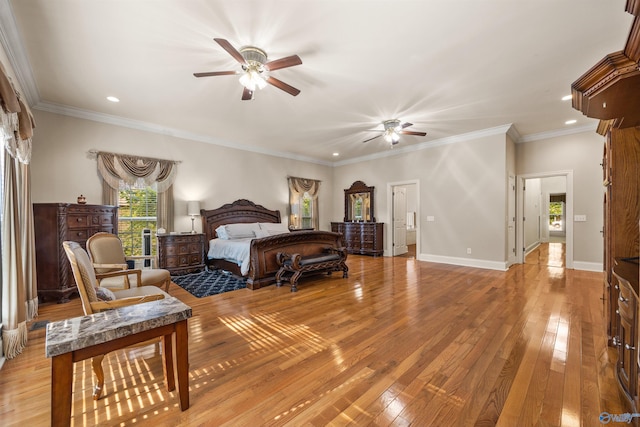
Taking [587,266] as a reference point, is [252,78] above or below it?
above

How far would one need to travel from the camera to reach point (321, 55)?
2846 millimetres

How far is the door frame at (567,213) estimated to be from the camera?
5.36 m

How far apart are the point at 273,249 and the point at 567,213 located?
239 inches

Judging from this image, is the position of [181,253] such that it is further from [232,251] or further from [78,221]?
[78,221]

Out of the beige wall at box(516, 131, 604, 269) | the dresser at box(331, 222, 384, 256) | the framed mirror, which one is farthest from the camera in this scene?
the framed mirror

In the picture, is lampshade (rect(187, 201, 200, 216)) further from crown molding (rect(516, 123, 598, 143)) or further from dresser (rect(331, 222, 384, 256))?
crown molding (rect(516, 123, 598, 143))

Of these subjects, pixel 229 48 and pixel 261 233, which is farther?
pixel 261 233

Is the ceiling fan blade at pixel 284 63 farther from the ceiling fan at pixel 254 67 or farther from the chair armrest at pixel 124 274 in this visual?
the chair armrest at pixel 124 274

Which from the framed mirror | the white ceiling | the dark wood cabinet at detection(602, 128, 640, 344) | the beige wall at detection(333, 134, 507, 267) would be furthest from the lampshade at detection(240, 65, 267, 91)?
the framed mirror

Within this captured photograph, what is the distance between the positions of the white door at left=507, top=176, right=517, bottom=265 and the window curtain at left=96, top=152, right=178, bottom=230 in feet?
22.8

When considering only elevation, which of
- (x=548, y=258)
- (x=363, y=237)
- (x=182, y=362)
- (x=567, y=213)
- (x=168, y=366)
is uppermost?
(x=567, y=213)

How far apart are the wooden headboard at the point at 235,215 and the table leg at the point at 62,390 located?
15.1 feet

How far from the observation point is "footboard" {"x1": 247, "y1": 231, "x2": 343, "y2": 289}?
Result: 164 inches

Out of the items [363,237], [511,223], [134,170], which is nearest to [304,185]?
[363,237]
